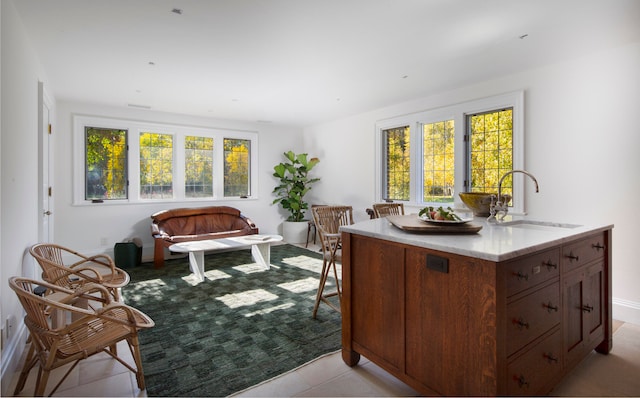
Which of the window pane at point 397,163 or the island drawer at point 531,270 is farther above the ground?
the window pane at point 397,163

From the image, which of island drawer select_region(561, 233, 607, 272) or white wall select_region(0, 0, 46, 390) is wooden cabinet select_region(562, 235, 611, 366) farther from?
white wall select_region(0, 0, 46, 390)

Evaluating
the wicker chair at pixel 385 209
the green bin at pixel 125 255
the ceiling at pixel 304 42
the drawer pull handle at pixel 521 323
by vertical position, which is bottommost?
the green bin at pixel 125 255

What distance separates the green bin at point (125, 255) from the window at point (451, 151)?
3992 millimetres

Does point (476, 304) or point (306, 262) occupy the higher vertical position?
point (476, 304)

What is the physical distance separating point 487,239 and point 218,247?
3.57 meters

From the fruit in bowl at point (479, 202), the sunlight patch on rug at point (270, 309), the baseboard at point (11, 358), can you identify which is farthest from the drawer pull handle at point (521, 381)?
the baseboard at point (11, 358)

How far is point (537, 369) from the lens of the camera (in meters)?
1.72

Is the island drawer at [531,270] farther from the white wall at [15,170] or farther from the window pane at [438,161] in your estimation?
the window pane at [438,161]

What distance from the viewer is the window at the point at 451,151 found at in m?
4.14

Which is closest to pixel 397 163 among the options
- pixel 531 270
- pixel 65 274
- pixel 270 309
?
pixel 270 309

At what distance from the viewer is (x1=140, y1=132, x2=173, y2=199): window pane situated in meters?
6.00

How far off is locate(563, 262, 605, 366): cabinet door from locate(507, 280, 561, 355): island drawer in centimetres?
17

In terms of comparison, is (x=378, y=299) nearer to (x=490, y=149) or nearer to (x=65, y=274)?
(x=65, y=274)

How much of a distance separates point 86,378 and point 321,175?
555cm
